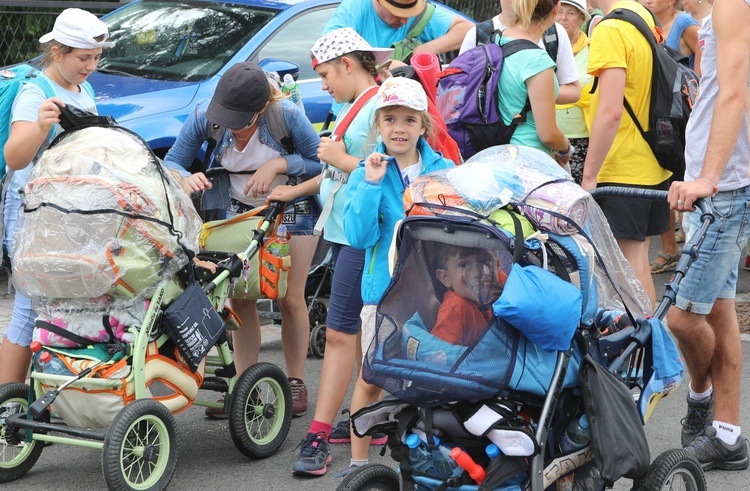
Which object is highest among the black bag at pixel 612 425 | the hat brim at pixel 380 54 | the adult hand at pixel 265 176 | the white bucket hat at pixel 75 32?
the white bucket hat at pixel 75 32

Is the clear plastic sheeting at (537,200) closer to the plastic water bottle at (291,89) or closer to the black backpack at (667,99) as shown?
the black backpack at (667,99)

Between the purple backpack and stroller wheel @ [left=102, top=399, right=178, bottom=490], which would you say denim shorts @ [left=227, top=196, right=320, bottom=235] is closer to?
the purple backpack

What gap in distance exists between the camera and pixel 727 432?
195 inches

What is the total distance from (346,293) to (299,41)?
11.8 ft

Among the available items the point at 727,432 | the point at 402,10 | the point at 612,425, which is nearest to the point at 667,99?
the point at 402,10

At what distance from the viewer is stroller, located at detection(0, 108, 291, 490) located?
4.41m

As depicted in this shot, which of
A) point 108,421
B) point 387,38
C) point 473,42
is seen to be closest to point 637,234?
point 473,42

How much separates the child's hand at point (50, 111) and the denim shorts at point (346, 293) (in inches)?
55.6

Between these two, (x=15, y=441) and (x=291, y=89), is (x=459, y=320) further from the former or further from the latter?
(x=291, y=89)

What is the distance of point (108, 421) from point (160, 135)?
2969 mm

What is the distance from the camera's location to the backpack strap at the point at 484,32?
5.41 meters

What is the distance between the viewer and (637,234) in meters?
5.93

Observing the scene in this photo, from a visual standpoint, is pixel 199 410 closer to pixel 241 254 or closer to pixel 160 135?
pixel 241 254

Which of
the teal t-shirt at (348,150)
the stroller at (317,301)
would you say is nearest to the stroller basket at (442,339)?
the teal t-shirt at (348,150)
